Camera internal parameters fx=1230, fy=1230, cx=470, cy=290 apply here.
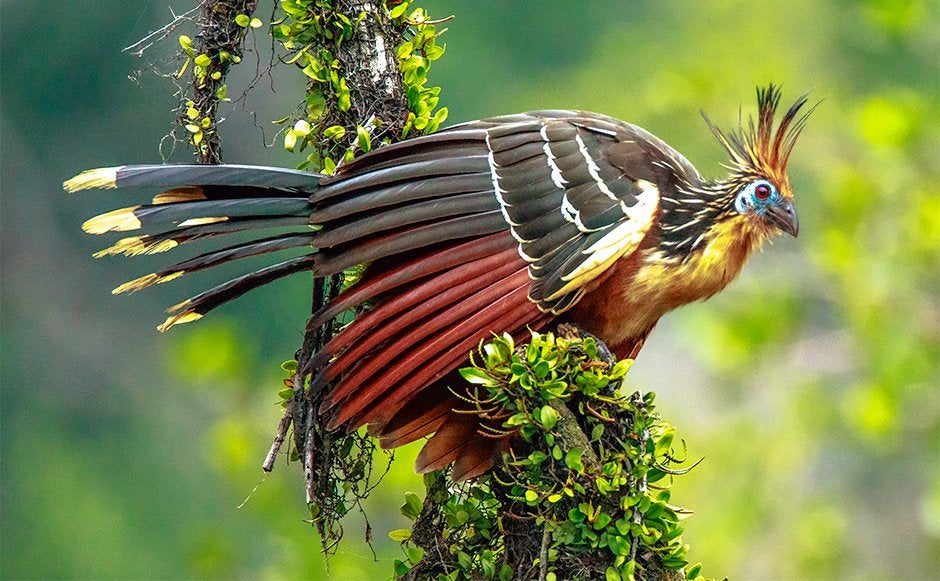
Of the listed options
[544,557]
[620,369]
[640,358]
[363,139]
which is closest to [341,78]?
[363,139]

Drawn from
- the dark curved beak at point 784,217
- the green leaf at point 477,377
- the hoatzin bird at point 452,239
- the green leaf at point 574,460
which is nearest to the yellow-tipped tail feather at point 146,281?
the hoatzin bird at point 452,239

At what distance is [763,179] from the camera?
12.8 feet

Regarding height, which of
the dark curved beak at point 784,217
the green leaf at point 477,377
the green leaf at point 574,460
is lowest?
the green leaf at point 574,460

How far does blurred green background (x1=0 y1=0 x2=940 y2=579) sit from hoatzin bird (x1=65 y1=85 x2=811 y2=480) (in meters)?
1.85

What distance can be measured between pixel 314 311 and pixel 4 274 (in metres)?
7.40

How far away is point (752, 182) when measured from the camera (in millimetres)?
3869

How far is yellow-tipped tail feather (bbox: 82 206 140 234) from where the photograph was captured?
11.8 ft

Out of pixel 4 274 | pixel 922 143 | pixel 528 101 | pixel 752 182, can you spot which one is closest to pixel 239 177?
pixel 752 182

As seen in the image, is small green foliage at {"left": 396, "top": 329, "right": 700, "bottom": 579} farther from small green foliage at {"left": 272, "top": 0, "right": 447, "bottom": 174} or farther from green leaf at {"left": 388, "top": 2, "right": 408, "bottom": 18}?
green leaf at {"left": 388, "top": 2, "right": 408, "bottom": 18}

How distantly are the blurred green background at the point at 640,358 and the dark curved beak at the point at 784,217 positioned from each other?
2.75 m

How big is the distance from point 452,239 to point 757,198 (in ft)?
3.29

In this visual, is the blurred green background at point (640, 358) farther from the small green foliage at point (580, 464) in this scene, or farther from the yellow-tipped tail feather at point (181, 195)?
the small green foliage at point (580, 464)

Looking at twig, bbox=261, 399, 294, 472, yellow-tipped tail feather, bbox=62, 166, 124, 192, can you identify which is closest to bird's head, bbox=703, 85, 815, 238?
twig, bbox=261, 399, 294, 472

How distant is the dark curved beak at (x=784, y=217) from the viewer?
387 centimetres
